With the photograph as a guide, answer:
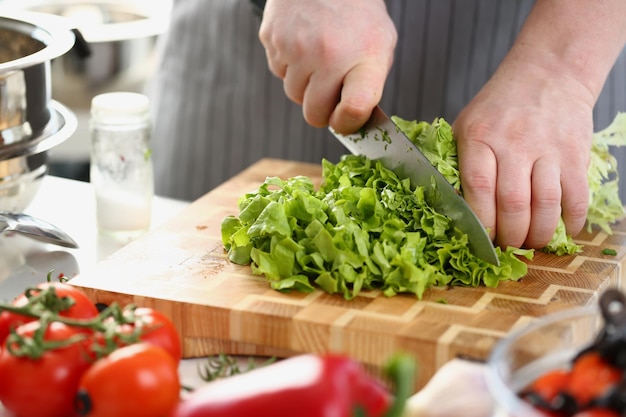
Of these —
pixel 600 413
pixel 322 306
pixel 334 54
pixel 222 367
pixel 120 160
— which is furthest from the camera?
pixel 120 160

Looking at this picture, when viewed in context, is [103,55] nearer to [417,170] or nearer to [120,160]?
[120,160]

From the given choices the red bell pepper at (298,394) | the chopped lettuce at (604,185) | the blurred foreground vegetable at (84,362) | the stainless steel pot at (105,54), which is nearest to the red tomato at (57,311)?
the blurred foreground vegetable at (84,362)

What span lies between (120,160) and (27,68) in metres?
0.36

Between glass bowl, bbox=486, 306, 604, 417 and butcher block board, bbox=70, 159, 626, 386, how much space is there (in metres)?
0.26

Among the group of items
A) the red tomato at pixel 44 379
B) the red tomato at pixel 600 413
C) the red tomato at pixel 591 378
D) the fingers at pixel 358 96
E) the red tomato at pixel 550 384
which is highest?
the fingers at pixel 358 96

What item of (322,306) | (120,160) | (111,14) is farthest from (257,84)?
(111,14)

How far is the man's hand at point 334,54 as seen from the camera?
1.72 m

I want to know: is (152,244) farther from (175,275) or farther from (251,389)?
(251,389)

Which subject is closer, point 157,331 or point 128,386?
point 128,386

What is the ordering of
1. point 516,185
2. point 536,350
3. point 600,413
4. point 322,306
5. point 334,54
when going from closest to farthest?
point 600,413
point 536,350
point 322,306
point 516,185
point 334,54

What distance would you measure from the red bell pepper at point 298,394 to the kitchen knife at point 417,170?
586mm

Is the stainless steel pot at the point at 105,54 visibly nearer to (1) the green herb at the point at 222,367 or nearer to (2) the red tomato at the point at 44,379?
(1) the green herb at the point at 222,367

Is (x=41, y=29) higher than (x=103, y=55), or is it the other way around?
(x=41, y=29)

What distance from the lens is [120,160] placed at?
1.86 metres
